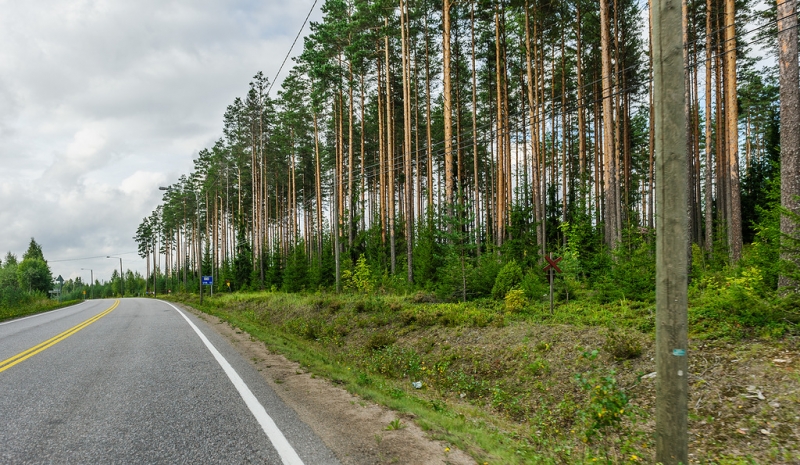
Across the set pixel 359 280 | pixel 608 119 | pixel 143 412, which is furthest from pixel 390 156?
pixel 143 412

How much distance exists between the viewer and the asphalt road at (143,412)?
11.7ft

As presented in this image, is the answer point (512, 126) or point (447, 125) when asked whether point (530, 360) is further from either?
point (512, 126)

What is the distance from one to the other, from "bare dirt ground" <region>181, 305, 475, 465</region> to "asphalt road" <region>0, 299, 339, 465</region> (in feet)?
0.64

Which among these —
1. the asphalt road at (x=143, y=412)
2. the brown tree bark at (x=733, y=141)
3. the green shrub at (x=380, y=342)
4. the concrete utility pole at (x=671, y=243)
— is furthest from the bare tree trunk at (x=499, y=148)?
the concrete utility pole at (x=671, y=243)

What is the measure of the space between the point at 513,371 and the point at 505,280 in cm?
578

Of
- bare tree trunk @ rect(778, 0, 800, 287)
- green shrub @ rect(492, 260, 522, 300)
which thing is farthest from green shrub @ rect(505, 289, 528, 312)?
bare tree trunk @ rect(778, 0, 800, 287)

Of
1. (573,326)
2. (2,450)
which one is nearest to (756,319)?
(573,326)

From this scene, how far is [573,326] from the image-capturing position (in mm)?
9367

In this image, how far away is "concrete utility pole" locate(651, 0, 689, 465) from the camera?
331cm

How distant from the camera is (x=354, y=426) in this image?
4414 mm

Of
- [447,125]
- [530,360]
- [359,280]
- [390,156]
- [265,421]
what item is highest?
Answer: [390,156]

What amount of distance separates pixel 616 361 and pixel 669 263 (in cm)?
479

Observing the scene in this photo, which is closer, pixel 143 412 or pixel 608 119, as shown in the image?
pixel 143 412

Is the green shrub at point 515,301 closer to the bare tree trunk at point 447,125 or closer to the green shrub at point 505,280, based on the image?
the green shrub at point 505,280
